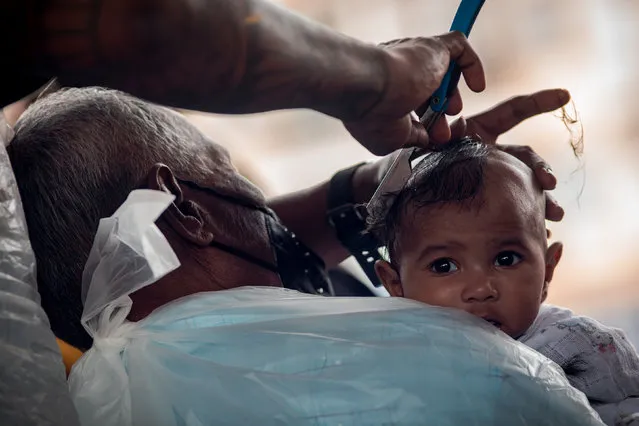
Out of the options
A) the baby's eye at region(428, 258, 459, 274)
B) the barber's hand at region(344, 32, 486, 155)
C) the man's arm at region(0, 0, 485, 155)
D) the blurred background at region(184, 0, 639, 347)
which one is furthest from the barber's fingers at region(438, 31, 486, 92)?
the blurred background at region(184, 0, 639, 347)

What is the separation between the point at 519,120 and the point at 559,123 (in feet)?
2.16

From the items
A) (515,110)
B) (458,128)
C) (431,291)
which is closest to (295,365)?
(431,291)

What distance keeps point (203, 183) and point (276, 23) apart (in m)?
0.43

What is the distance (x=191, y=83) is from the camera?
625 millimetres

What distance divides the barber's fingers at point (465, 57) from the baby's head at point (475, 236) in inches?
4.5

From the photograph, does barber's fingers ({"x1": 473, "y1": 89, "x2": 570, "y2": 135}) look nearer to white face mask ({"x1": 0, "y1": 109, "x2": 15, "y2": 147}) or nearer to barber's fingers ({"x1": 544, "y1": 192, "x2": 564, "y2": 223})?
barber's fingers ({"x1": 544, "y1": 192, "x2": 564, "y2": 223})

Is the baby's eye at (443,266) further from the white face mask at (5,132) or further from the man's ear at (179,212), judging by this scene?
the white face mask at (5,132)

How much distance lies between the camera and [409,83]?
79cm

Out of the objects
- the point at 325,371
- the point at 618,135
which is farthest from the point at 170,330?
the point at 618,135

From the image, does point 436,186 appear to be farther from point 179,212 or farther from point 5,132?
point 5,132

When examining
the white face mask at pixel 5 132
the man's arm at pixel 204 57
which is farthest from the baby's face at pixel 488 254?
the white face mask at pixel 5 132

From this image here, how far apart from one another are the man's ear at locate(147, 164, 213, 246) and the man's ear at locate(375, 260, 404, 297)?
24cm

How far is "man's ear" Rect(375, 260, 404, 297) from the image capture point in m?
1.05

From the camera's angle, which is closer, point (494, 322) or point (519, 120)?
point (494, 322)
